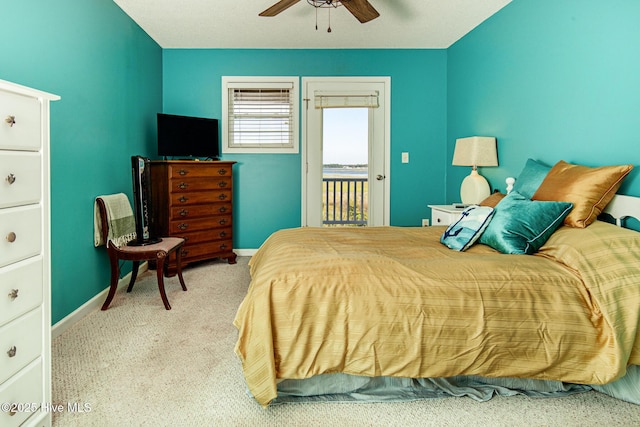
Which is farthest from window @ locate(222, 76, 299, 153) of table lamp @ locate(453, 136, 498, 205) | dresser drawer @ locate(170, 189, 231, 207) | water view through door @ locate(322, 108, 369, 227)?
table lamp @ locate(453, 136, 498, 205)

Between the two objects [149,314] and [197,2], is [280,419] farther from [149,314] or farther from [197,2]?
[197,2]

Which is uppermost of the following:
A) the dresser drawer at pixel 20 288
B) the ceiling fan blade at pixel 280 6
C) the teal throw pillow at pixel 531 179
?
the ceiling fan blade at pixel 280 6

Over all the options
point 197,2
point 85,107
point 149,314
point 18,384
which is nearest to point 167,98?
point 197,2

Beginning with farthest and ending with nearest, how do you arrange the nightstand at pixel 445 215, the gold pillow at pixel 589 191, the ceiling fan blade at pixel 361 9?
the nightstand at pixel 445 215, the ceiling fan blade at pixel 361 9, the gold pillow at pixel 589 191

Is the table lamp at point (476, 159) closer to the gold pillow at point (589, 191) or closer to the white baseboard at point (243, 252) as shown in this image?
the gold pillow at point (589, 191)

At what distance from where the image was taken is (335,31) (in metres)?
4.26

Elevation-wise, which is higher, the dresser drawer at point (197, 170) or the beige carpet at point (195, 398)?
the dresser drawer at point (197, 170)

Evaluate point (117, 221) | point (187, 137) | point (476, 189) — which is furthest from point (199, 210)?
point (476, 189)

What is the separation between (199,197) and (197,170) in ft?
0.93

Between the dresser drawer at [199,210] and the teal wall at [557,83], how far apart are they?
2.70 m

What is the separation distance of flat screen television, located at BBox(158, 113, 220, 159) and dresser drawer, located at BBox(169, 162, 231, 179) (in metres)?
0.29

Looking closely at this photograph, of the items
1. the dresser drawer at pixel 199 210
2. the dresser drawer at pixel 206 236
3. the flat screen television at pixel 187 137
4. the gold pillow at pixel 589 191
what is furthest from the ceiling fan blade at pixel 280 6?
the dresser drawer at pixel 206 236

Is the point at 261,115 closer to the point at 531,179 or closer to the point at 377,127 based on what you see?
the point at 377,127

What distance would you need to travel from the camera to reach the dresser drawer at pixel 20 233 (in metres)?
1.35
